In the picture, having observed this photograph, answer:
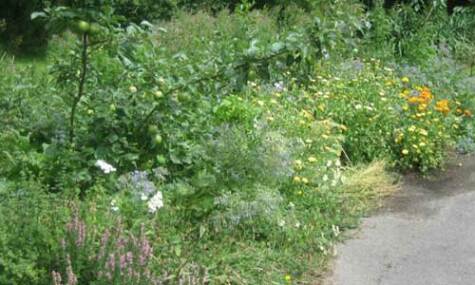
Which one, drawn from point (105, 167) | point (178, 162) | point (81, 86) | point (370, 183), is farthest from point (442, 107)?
point (105, 167)

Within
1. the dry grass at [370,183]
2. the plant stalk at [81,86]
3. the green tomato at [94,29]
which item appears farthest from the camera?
the dry grass at [370,183]

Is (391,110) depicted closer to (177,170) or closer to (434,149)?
(434,149)

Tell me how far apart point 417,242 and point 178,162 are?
5.80ft

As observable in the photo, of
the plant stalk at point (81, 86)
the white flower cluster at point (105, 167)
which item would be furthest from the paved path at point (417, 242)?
the plant stalk at point (81, 86)

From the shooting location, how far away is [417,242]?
17.9 ft

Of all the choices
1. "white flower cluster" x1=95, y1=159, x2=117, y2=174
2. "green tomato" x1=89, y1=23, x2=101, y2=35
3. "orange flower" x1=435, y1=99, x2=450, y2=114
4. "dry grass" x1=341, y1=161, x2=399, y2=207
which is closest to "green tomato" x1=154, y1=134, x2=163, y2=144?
"white flower cluster" x1=95, y1=159, x2=117, y2=174

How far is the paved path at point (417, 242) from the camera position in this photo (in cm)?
493

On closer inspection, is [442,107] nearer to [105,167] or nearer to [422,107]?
[422,107]

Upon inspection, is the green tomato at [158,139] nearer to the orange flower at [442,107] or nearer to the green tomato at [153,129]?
the green tomato at [153,129]

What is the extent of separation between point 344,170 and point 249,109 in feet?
3.20

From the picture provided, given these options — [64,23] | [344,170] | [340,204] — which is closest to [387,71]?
[344,170]

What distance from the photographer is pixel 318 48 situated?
514 centimetres

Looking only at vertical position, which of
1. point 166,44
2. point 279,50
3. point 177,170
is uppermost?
point 279,50

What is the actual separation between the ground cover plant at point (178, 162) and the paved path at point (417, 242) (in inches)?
6.4
